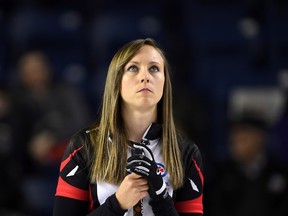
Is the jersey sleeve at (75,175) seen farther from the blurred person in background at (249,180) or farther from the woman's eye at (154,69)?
the blurred person in background at (249,180)

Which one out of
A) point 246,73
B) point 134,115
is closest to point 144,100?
point 134,115

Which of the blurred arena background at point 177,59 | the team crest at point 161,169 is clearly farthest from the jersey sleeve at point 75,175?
the blurred arena background at point 177,59

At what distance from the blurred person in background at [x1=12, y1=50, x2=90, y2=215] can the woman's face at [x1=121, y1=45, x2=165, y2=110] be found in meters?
3.12

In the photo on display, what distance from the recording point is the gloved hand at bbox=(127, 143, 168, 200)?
2363mm

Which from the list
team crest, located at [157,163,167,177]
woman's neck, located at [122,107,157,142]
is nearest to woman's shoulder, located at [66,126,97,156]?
woman's neck, located at [122,107,157,142]

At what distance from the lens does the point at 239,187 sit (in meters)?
5.16

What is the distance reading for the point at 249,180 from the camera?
5141 millimetres

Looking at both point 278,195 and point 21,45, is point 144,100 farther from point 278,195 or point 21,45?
point 21,45

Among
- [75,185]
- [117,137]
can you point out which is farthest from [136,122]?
[75,185]

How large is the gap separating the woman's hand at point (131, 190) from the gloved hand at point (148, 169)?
0.08 ft

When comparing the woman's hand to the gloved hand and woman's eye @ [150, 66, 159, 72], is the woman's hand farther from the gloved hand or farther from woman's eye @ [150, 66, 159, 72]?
woman's eye @ [150, 66, 159, 72]

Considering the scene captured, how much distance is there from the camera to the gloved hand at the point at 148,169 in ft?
7.75

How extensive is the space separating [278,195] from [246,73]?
133 cm

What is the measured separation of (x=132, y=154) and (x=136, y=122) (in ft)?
0.56
